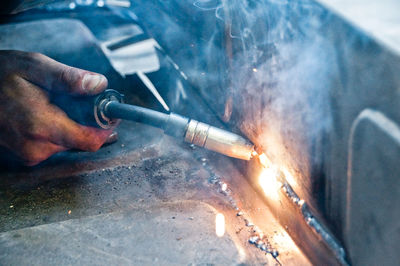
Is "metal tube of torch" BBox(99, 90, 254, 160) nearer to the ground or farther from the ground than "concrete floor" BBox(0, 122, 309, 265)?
farther from the ground

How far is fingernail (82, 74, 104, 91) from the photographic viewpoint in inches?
70.5

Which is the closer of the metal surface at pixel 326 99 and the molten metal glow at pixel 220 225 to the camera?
the metal surface at pixel 326 99

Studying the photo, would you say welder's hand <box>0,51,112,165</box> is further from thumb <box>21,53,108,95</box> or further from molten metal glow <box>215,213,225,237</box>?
molten metal glow <box>215,213,225,237</box>

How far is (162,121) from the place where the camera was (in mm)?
1805

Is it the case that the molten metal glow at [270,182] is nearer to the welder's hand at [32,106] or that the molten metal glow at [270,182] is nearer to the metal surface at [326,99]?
the metal surface at [326,99]

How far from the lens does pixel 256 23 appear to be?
4.55 feet

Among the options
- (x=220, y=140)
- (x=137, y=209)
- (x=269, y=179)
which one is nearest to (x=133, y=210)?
(x=137, y=209)

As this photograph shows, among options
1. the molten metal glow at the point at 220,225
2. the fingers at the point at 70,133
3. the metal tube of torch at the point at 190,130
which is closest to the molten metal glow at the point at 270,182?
the metal tube of torch at the point at 190,130

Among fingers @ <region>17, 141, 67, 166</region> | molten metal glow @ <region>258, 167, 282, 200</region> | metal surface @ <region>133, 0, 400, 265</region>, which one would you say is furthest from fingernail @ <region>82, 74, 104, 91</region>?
molten metal glow @ <region>258, 167, 282, 200</region>

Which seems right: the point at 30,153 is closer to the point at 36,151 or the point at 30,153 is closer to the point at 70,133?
the point at 36,151

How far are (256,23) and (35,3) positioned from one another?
2039 millimetres

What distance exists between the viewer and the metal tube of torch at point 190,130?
1744 millimetres

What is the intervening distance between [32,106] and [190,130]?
0.82 m

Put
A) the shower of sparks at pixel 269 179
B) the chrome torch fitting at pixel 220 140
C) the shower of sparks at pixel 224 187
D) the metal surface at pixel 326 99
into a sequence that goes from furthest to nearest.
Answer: the shower of sparks at pixel 224 187 → the chrome torch fitting at pixel 220 140 → the shower of sparks at pixel 269 179 → the metal surface at pixel 326 99
